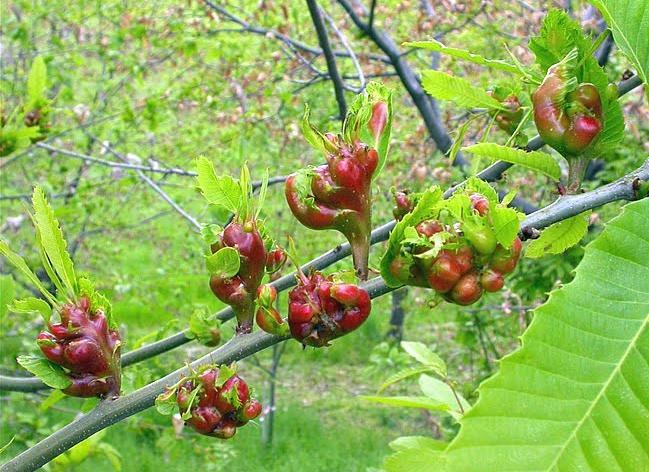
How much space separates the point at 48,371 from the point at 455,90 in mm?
619

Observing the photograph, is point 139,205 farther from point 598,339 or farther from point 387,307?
point 598,339

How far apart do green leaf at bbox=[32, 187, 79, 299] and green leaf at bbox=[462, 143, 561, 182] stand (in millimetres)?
463

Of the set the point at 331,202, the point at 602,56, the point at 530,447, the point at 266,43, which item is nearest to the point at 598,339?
the point at 530,447

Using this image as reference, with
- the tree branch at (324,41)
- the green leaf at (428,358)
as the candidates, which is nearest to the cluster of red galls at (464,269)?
the green leaf at (428,358)

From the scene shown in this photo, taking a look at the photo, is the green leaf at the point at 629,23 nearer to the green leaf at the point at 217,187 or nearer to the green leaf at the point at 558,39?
the green leaf at the point at 558,39

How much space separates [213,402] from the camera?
0.89 meters

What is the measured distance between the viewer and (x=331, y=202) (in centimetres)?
87

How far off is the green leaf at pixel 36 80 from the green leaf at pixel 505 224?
5.89 feet

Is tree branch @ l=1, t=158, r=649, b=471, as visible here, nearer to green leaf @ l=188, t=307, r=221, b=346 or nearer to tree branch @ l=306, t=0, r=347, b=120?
green leaf @ l=188, t=307, r=221, b=346

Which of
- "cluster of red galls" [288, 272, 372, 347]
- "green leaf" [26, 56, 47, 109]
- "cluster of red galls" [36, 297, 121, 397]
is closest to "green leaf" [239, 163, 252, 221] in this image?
"cluster of red galls" [288, 272, 372, 347]

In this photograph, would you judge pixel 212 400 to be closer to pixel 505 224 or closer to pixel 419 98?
pixel 505 224

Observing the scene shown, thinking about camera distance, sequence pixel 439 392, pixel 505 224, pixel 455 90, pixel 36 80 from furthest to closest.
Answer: pixel 36 80 < pixel 439 392 < pixel 455 90 < pixel 505 224

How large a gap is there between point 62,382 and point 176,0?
20.3ft

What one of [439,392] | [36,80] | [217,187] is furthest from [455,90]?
[36,80]
